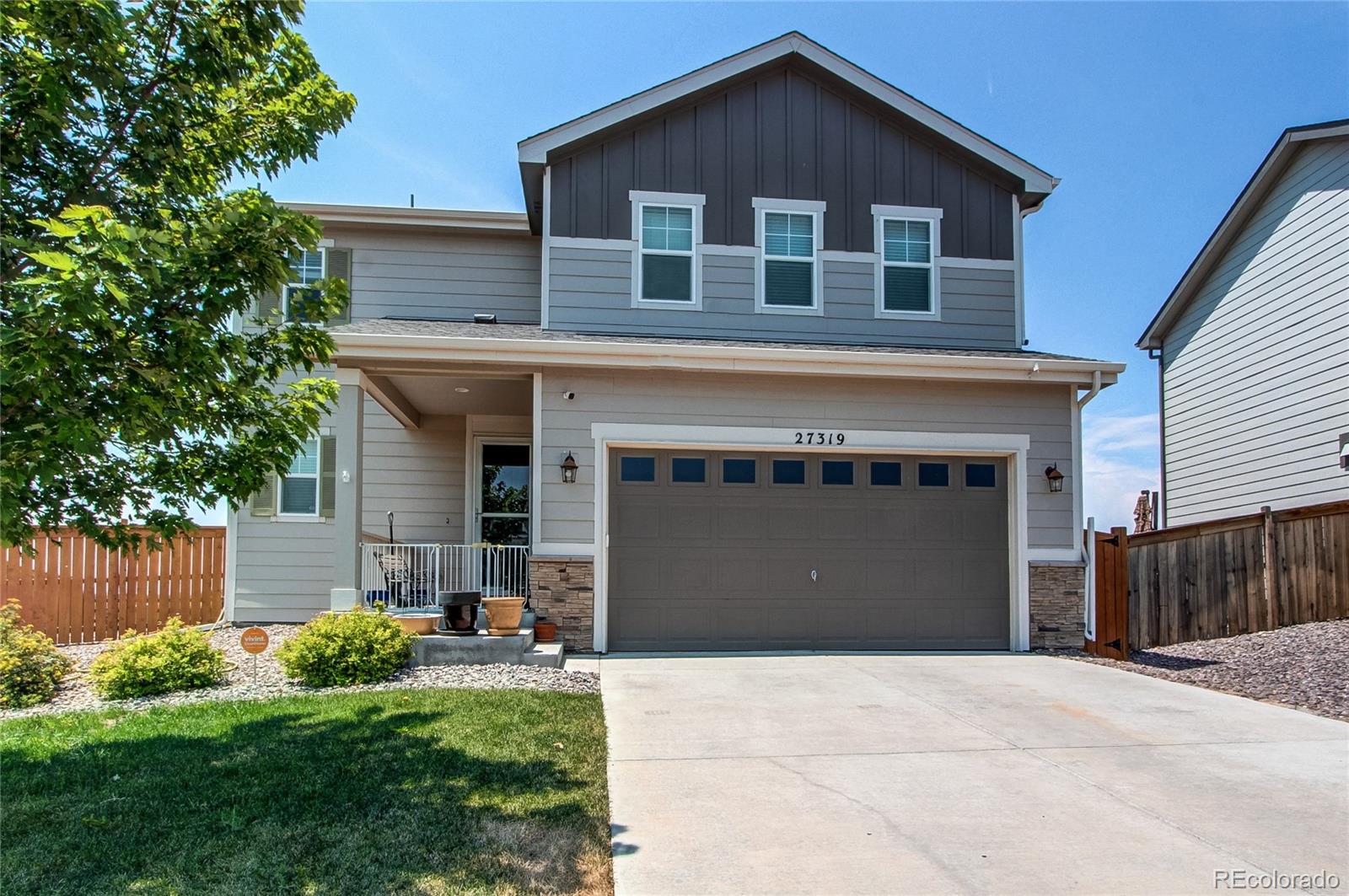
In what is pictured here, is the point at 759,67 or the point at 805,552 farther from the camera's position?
the point at 759,67

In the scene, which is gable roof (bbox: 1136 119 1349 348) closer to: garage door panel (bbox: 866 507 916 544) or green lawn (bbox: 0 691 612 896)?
garage door panel (bbox: 866 507 916 544)

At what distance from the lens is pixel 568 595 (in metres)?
10.2

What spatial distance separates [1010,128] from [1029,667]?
787 cm

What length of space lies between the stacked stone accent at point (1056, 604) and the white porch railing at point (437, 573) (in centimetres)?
627

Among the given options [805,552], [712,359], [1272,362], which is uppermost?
[1272,362]

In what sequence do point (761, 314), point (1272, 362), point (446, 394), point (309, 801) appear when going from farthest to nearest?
1. point (1272, 362)
2. point (761, 314)
3. point (446, 394)
4. point (309, 801)

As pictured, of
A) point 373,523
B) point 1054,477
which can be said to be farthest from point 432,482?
point 1054,477

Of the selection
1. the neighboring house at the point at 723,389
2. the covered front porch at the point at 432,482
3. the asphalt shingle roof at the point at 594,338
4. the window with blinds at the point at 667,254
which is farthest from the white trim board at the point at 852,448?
the window with blinds at the point at 667,254

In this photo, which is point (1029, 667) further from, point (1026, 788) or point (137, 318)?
point (137, 318)

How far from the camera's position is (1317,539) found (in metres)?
10.8

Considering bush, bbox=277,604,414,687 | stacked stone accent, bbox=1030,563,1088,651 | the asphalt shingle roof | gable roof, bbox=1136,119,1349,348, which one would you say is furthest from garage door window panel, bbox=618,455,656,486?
gable roof, bbox=1136,119,1349,348

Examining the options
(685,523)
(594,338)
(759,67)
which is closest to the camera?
(685,523)

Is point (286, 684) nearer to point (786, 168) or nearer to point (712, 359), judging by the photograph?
point (712, 359)

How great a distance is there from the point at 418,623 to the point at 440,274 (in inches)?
242
